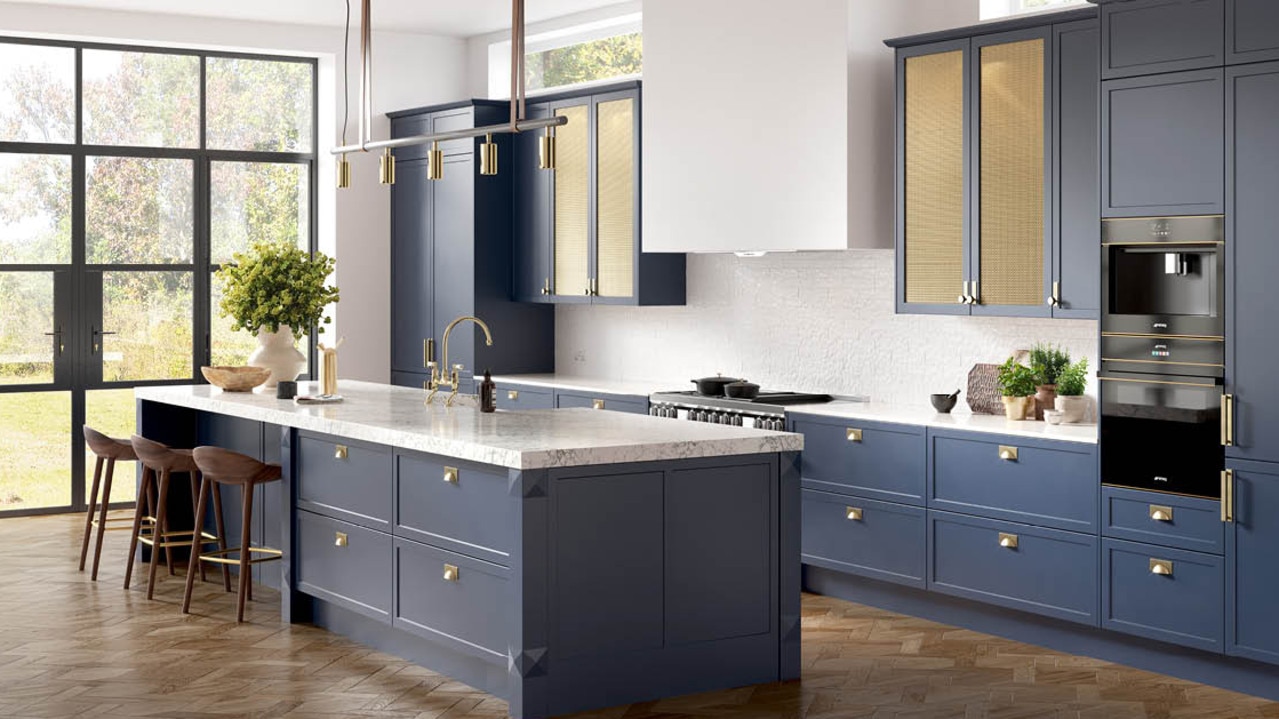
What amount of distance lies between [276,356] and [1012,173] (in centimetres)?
368

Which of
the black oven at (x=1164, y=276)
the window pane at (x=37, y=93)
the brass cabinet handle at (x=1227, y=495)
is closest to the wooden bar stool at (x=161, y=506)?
the window pane at (x=37, y=93)

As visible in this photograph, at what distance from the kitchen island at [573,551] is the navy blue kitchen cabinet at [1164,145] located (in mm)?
1578

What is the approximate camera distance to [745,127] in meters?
7.48

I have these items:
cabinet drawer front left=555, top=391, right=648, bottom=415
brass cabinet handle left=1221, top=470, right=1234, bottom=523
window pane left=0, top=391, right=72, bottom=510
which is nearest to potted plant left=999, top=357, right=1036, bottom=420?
brass cabinet handle left=1221, top=470, right=1234, bottom=523

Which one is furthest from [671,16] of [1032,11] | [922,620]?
[922,620]

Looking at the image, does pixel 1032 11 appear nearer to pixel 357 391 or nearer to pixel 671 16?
pixel 671 16

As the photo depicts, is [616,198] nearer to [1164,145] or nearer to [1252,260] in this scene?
[1164,145]

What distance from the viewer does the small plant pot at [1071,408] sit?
6.43 meters

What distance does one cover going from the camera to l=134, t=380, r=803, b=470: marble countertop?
5.11m

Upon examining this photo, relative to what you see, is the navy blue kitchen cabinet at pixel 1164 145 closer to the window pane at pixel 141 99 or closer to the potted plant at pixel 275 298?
the potted plant at pixel 275 298

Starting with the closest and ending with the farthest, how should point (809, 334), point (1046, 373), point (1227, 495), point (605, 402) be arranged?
point (1227, 495)
point (1046, 373)
point (809, 334)
point (605, 402)

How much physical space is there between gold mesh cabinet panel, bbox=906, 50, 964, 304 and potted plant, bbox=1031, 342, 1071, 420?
1.49 feet

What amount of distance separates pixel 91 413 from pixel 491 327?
2600 mm

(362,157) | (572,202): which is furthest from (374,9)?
(572,202)
